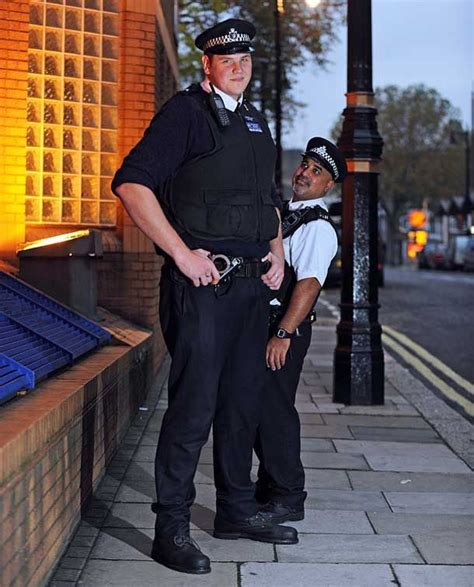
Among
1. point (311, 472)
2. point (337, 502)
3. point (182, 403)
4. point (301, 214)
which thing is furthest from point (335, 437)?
point (182, 403)

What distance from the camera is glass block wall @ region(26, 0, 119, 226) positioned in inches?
363

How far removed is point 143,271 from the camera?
389 inches

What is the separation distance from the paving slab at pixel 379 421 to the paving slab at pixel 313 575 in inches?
154

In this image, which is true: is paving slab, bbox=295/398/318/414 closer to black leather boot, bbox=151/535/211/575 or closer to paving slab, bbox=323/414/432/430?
paving slab, bbox=323/414/432/430

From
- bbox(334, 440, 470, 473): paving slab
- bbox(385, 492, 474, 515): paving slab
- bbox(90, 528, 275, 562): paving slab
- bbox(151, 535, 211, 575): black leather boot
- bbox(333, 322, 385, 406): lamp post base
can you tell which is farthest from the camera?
bbox(333, 322, 385, 406): lamp post base

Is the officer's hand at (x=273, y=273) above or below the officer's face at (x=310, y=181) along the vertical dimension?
below

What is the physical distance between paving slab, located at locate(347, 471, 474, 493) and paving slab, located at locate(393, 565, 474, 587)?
5.13ft

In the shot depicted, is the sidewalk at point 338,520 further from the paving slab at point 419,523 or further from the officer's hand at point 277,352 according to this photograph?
the officer's hand at point 277,352

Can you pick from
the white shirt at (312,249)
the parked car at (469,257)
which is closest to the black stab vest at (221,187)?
the white shirt at (312,249)

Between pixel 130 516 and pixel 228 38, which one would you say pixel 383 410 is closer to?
pixel 130 516

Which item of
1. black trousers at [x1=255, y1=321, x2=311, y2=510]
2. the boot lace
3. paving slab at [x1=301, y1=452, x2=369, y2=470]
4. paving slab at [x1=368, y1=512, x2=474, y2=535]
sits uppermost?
black trousers at [x1=255, y1=321, x2=311, y2=510]

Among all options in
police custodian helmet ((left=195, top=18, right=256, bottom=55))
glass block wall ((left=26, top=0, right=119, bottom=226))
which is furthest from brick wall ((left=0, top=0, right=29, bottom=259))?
police custodian helmet ((left=195, top=18, right=256, bottom=55))

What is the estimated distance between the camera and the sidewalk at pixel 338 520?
4.65 metres

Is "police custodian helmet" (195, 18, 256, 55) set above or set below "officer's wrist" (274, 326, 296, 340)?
above
